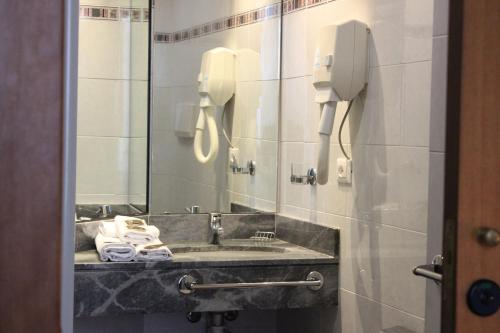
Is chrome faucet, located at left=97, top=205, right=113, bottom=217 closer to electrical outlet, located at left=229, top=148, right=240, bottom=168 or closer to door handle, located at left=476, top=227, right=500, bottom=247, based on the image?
electrical outlet, located at left=229, top=148, right=240, bottom=168

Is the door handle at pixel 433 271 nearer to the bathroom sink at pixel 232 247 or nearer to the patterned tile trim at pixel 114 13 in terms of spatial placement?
the bathroom sink at pixel 232 247

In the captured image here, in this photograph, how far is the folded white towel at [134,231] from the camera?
276 centimetres

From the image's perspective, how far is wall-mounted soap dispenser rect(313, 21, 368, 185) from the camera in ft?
8.83

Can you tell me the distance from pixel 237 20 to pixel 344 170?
2.94 ft

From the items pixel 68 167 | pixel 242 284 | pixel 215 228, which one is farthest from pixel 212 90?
pixel 68 167

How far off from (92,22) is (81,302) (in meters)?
1.07

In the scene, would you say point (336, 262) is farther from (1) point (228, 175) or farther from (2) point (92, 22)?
(2) point (92, 22)

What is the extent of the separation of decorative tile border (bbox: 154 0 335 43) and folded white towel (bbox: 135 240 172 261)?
0.90m

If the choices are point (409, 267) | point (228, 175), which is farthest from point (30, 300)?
point (228, 175)

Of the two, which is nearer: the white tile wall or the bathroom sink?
the white tile wall

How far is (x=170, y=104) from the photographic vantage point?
319 cm

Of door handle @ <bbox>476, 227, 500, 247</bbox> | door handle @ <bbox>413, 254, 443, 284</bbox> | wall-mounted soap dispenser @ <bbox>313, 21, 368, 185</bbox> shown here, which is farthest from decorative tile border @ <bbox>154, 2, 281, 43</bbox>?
door handle @ <bbox>476, 227, 500, 247</bbox>

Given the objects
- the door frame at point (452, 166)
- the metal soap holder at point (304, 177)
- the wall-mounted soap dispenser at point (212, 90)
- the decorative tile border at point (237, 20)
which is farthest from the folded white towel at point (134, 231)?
the door frame at point (452, 166)

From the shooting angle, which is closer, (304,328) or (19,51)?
(19,51)
